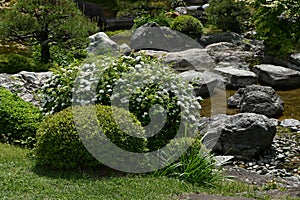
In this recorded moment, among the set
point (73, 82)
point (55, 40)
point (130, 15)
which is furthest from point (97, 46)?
point (130, 15)

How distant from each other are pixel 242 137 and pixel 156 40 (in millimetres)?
8862

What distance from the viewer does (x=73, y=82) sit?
22.0 feet

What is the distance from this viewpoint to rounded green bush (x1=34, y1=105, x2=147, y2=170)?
219 inches

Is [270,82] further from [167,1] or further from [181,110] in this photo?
[167,1]

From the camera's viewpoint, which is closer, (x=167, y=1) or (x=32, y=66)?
(x=32, y=66)

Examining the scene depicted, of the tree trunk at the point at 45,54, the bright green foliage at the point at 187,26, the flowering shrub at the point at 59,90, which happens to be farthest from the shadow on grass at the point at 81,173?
the bright green foliage at the point at 187,26

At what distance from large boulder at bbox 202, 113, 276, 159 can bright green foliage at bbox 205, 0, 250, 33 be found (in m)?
11.2

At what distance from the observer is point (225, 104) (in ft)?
37.1

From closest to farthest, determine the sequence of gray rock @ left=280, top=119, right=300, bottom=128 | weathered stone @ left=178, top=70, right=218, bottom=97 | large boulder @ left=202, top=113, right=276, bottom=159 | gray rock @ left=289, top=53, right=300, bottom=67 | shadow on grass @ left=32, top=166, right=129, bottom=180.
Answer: shadow on grass @ left=32, top=166, right=129, bottom=180
large boulder @ left=202, top=113, right=276, bottom=159
gray rock @ left=280, top=119, right=300, bottom=128
weathered stone @ left=178, top=70, right=218, bottom=97
gray rock @ left=289, top=53, right=300, bottom=67

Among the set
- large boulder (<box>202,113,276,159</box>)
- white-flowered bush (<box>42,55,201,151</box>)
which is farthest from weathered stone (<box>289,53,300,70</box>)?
white-flowered bush (<box>42,55,201,151</box>)

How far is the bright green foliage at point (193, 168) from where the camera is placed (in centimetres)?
577

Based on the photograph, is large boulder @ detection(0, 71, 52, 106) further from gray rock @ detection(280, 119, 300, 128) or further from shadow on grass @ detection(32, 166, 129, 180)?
gray rock @ detection(280, 119, 300, 128)

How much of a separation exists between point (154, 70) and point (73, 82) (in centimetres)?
115

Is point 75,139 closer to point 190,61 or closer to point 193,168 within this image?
point 193,168
